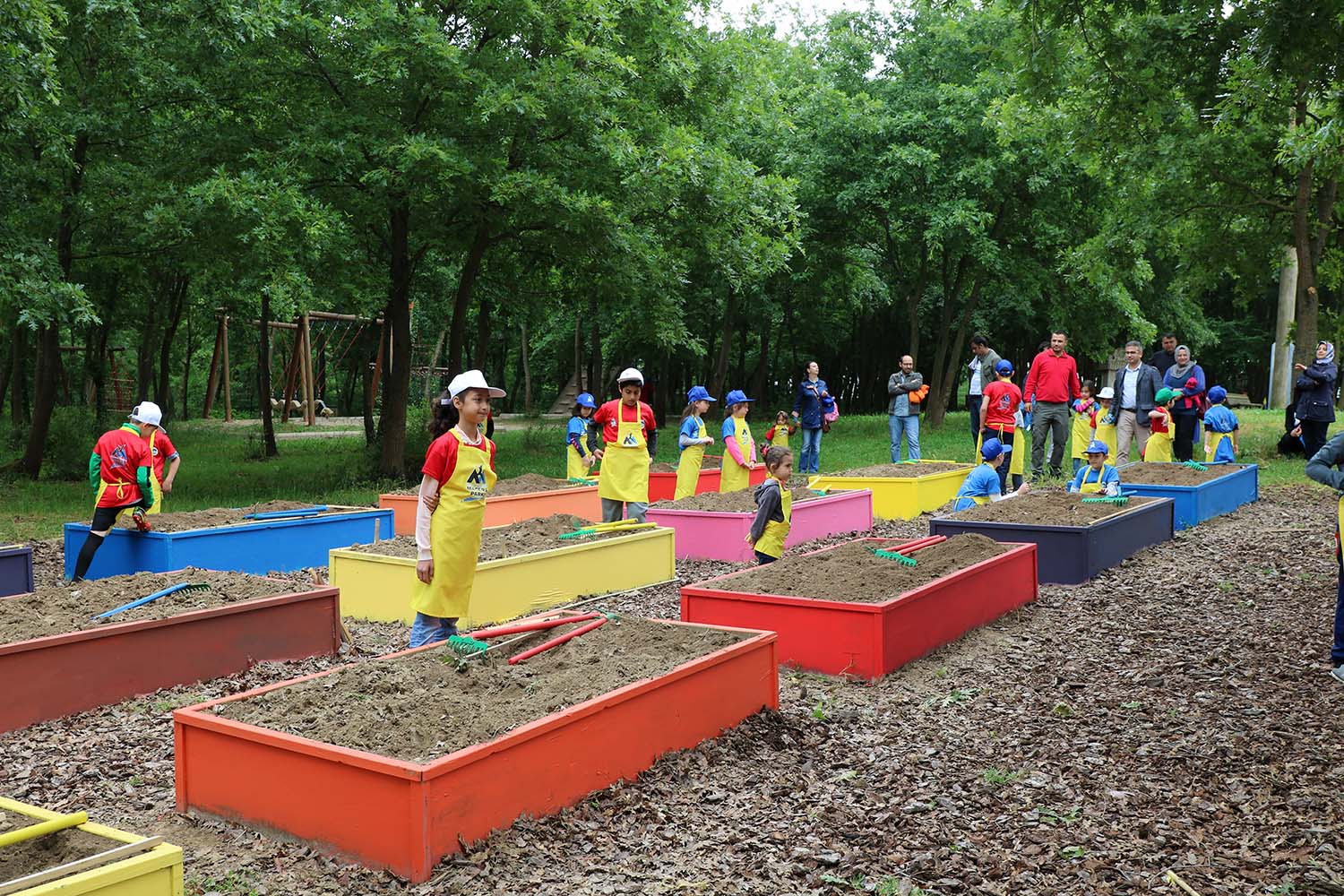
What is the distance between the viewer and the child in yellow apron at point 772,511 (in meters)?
8.46

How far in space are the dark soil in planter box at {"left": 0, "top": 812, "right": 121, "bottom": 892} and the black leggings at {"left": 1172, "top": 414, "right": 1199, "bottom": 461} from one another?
51.9 ft

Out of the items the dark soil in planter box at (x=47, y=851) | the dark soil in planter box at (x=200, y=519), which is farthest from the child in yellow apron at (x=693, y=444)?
the dark soil in planter box at (x=47, y=851)

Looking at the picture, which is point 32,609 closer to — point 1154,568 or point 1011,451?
point 1154,568

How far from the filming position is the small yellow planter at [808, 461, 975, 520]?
14.1 metres

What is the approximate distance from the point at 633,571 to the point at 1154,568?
473 centimetres

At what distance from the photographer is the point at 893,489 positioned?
14141 mm

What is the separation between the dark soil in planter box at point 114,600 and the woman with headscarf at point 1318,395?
13866mm

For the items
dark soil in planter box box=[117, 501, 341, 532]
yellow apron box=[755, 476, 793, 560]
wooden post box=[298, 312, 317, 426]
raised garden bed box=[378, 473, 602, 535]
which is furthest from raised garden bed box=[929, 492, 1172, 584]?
wooden post box=[298, 312, 317, 426]

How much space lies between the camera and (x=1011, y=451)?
1419cm

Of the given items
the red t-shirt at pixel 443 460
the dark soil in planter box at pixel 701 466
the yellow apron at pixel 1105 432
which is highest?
the red t-shirt at pixel 443 460

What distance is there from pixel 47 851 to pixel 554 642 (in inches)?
111

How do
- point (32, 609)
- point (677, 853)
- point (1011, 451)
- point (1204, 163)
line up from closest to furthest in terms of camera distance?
point (677, 853)
point (32, 609)
point (1011, 451)
point (1204, 163)

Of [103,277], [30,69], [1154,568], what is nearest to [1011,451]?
[1154,568]

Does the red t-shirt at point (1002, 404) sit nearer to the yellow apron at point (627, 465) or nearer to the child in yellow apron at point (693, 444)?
the child in yellow apron at point (693, 444)
